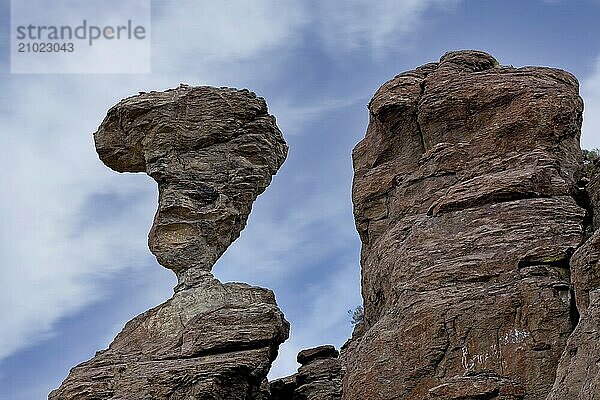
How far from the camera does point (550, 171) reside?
88.6 ft

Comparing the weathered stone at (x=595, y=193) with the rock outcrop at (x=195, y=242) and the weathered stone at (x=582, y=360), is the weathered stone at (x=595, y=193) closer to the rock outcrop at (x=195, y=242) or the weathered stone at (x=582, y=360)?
the weathered stone at (x=582, y=360)

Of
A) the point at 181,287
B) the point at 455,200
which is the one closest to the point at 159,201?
the point at 181,287

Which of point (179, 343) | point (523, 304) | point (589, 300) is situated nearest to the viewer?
point (589, 300)

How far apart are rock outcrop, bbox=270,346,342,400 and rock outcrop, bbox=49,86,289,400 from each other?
1.64 metres

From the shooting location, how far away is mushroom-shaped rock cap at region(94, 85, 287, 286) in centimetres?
3753

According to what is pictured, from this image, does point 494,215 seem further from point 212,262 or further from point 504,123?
point 212,262

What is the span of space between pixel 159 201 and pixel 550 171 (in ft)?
57.5

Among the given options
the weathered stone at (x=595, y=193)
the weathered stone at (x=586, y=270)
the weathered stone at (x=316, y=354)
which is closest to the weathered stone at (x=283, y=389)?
the weathered stone at (x=316, y=354)

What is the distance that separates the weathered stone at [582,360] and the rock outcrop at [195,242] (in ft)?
46.0

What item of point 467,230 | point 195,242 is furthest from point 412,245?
point 195,242

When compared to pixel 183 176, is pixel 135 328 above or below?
below

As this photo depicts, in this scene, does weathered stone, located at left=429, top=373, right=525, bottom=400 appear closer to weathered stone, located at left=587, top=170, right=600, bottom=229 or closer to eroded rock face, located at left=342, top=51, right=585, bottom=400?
eroded rock face, located at left=342, top=51, right=585, bottom=400

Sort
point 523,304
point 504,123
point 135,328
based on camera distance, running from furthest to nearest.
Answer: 1. point 135,328
2. point 504,123
3. point 523,304

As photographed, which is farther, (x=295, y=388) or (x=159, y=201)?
(x=159, y=201)
